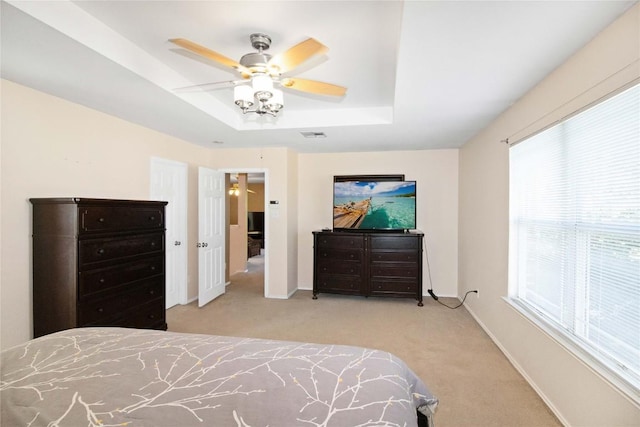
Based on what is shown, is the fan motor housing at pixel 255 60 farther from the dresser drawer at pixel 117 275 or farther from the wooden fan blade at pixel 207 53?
the dresser drawer at pixel 117 275

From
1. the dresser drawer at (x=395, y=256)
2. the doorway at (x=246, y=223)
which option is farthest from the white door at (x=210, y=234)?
the dresser drawer at (x=395, y=256)

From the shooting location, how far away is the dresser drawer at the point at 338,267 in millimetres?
4430

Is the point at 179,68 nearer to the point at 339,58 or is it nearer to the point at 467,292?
the point at 339,58

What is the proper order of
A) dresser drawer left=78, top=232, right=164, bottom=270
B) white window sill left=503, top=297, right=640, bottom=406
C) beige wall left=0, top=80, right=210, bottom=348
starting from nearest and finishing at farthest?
white window sill left=503, top=297, right=640, bottom=406 < beige wall left=0, top=80, right=210, bottom=348 < dresser drawer left=78, top=232, right=164, bottom=270

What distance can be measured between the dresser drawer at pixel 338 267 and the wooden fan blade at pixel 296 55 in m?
3.17

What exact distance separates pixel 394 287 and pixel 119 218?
3534 mm

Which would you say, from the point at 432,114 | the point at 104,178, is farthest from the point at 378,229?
the point at 104,178

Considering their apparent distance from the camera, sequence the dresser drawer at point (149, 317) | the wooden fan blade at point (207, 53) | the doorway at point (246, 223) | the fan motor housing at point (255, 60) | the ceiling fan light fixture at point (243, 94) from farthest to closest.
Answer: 1. the doorway at point (246, 223)
2. the dresser drawer at point (149, 317)
3. the ceiling fan light fixture at point (243, 94)
4. the fan motor housing at point (255, 60)
5. the wooden fan blade at point (207, 53)

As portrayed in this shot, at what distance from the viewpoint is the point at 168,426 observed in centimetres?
92

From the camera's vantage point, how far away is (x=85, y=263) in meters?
2.33

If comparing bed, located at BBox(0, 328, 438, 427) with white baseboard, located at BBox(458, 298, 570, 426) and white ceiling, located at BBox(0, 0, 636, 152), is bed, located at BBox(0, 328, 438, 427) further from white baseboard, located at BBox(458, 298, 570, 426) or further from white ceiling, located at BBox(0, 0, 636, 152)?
white ceiling, located at BBox(0, 0, 636, 152)

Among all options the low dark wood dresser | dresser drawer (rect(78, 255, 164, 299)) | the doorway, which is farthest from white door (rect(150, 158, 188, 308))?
the low dark wood dresser

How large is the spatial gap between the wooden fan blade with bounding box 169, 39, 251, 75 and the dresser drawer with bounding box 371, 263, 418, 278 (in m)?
3.30

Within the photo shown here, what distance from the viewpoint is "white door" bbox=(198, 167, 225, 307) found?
166 inches
